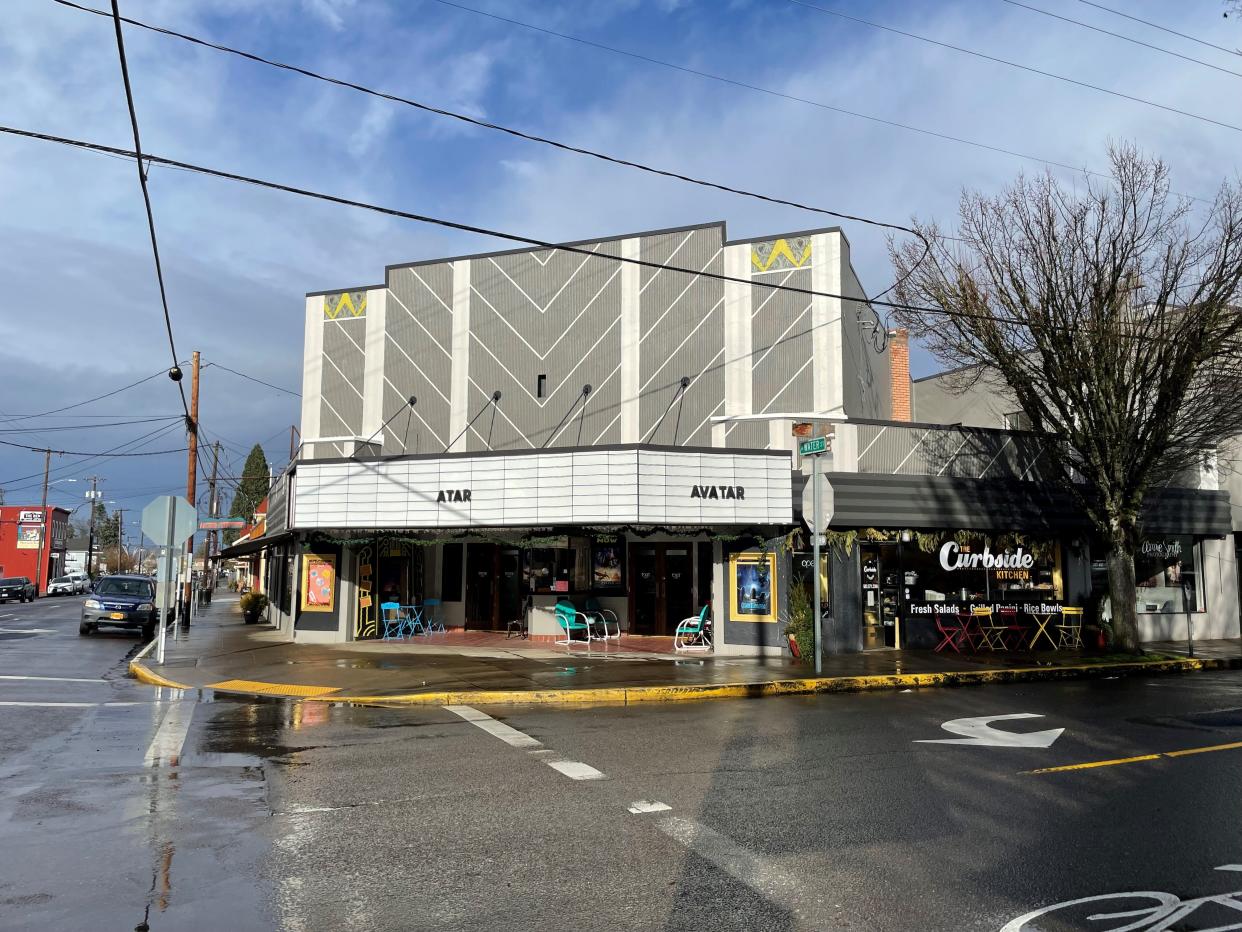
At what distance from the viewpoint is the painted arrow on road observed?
9625 millimetres

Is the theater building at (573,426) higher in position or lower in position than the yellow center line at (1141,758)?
higher

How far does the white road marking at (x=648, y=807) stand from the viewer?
6.77m

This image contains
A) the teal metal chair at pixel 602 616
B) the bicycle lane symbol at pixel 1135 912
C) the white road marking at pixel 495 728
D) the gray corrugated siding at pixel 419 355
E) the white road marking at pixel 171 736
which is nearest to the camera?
the bicycle lane symbol at pixel 1135 912

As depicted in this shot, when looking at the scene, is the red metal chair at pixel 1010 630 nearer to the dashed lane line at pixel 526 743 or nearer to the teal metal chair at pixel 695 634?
the teal metal chair at pixel 695 634

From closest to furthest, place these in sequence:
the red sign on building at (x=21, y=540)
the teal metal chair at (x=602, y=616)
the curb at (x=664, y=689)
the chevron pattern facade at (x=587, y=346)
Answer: the curb at (x=664, y=689), the chevron pattern facade at (x=587, y=346), the teal metal chair at (x=602, y=616), the red sign on building at (x=21, y=540)

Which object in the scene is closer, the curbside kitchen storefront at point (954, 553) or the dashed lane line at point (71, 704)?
the dashed lane line at point (71, 704)

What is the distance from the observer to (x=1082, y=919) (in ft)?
15.5

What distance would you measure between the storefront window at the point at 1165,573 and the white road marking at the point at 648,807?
66.3 feet

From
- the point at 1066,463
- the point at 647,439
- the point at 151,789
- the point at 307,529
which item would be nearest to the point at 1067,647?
the point at 1066,463

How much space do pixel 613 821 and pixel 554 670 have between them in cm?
905

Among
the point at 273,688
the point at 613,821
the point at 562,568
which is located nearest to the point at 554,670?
the point at 273,688

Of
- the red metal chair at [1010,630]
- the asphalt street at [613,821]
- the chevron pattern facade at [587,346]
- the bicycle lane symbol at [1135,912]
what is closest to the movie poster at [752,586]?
the chevron pattern facade at [587,346]

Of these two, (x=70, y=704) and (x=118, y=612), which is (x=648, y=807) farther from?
(x=118, y=612)

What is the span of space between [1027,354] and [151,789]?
18.7m
